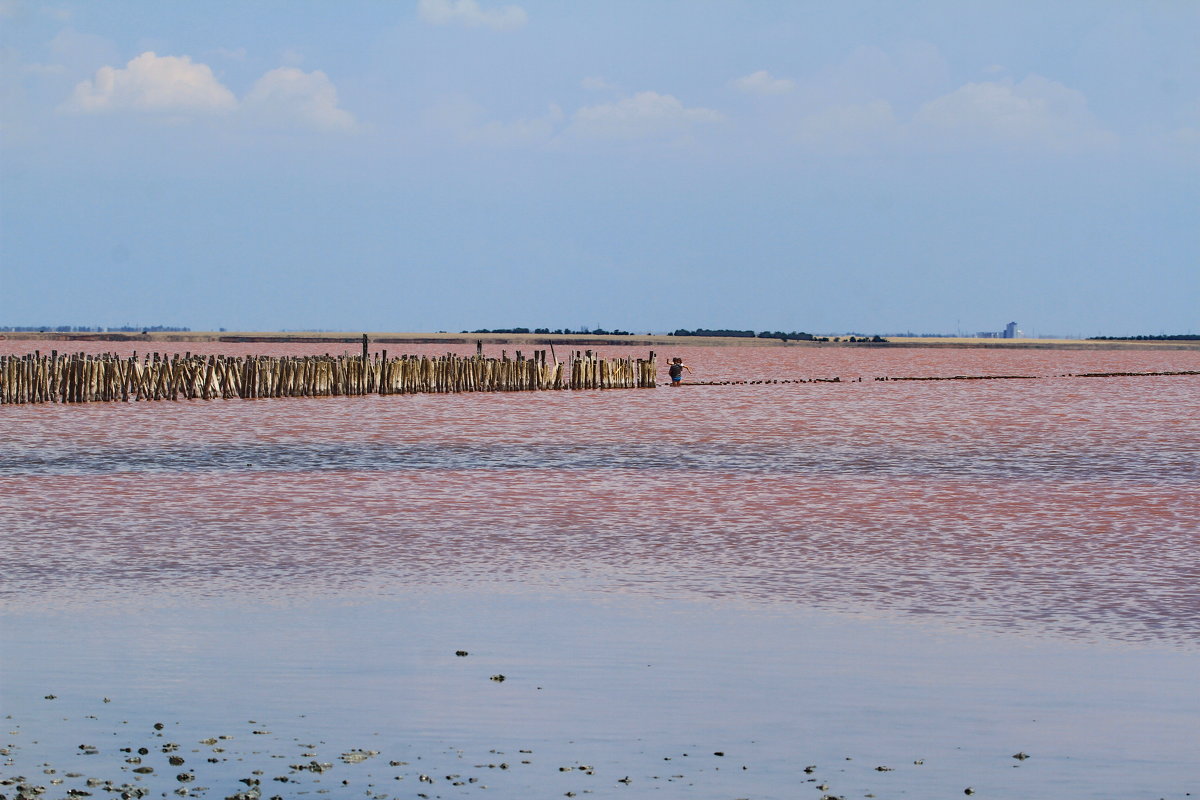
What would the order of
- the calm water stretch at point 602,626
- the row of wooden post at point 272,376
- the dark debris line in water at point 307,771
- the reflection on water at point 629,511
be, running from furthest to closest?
the row of wooden post at point 272,376 → the reflection on water at point 629,511 → the calm water stretch at point 602,626 → the dark debris line in water at point 307,771

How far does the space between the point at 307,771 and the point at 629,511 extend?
375 inches

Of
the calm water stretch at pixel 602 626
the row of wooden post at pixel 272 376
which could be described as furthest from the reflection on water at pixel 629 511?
the row of wooden post at pixel 272 376

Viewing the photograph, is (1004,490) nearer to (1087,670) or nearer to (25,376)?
(1087,670)

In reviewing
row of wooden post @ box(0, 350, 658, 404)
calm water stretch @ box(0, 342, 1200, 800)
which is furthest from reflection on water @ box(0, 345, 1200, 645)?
row of wooden post @ box(0, 350, 658, 404)

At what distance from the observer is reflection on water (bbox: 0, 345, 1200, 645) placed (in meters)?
10.5

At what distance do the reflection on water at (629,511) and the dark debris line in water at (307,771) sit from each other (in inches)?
145

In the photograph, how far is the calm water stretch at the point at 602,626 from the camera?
6.00 metres

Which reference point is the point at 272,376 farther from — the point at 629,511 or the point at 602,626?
the point at 602,626

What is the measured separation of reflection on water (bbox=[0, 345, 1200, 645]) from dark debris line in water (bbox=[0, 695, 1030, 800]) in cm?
368

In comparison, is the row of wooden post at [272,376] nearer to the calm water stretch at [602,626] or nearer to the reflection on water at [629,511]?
the reflection on water at [629,511]

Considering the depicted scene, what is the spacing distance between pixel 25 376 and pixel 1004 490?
22.4 meters

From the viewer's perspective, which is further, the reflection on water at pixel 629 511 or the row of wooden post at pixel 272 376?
the row of wooden post at pixel 272 376

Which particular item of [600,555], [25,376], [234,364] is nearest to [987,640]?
[600,555]

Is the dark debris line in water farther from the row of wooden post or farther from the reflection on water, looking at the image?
the row of wooden post
